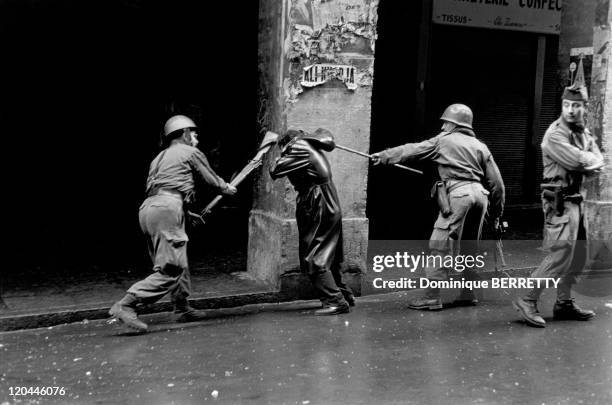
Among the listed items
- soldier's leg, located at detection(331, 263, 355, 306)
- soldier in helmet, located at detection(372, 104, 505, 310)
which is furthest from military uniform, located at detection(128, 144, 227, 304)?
soldier in helmet, located at detection(372, 104, 505, 310)

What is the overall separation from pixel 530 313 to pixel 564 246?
61cm

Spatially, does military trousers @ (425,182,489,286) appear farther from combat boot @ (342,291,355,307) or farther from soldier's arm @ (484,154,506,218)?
combat boot @ (342,291,355,307)

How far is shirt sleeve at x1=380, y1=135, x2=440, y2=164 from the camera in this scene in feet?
23.6

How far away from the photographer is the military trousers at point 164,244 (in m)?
6.44

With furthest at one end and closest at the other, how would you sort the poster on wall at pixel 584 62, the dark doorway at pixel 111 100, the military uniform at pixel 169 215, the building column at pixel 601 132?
the dark doorway at pixel 111 100
the poster on wall at pixel 584 62
the building column at pixel 601 132
the military uniform at pixel 169 215

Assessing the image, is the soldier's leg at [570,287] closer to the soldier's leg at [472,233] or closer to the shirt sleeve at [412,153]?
the soldier's leg at [472,233]

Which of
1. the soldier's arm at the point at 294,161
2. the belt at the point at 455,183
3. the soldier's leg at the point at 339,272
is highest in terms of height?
the soldier's arm at the point at 294,161

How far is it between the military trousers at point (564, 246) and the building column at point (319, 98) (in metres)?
1.82

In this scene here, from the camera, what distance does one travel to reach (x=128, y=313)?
20.9 ft

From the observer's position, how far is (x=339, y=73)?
7641mm

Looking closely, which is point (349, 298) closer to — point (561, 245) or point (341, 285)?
point (341, 285)

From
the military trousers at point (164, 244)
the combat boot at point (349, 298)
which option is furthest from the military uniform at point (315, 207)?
the military trousers at point (164, 244)

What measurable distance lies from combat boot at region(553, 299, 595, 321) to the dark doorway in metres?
4.15

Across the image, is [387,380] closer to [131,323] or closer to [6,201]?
[131,323]
